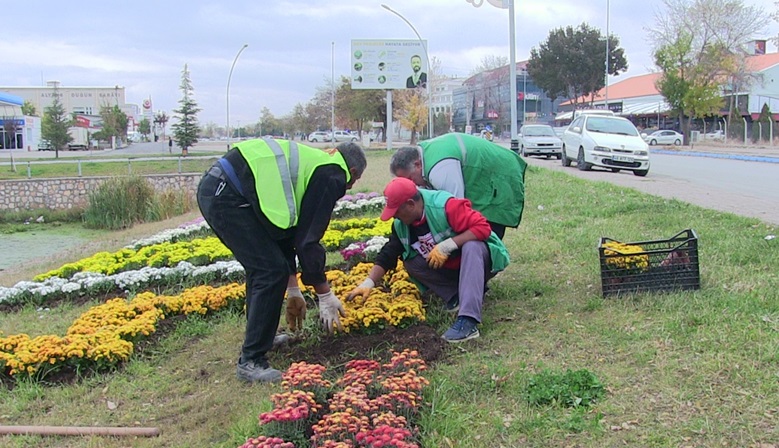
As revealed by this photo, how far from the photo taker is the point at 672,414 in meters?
3.02

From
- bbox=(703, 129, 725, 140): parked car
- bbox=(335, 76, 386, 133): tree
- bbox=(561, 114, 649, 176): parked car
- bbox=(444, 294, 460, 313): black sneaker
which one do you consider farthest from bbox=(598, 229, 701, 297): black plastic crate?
bbox=(335, 76, 386, 133): tree

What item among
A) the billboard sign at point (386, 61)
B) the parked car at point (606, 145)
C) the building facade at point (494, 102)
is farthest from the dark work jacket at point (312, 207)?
the building facade at point (494, 102)

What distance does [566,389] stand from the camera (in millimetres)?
3293

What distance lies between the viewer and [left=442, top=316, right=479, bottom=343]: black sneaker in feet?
13.6

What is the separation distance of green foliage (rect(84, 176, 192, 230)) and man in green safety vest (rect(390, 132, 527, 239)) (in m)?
14.9

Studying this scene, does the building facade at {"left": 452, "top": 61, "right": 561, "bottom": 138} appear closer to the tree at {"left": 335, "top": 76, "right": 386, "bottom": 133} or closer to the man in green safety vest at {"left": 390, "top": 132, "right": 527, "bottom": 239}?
the tree at {"left": 335, "top": 76, "right": 386, "bottom": 133}

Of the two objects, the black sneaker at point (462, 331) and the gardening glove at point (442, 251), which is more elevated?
the gardening glove at point (442, 251)

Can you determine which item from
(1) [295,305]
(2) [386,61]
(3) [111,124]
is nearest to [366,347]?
(1) [295,305]

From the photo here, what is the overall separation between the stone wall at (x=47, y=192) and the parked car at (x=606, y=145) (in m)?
13.8

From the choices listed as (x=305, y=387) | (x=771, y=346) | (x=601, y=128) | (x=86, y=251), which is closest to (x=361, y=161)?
(x=305, y=387)

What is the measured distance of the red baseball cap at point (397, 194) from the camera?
4.28 metres

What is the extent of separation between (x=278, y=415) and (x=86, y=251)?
9.71 meters

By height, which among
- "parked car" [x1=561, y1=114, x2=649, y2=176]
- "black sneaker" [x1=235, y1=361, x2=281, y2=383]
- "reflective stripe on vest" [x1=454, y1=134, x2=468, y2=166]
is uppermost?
"parked car" [x1=561, y1=114, x2=649, y2=176]

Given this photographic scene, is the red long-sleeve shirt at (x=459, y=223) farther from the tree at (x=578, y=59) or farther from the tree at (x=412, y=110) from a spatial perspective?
the tree at (x=578, y=59)
